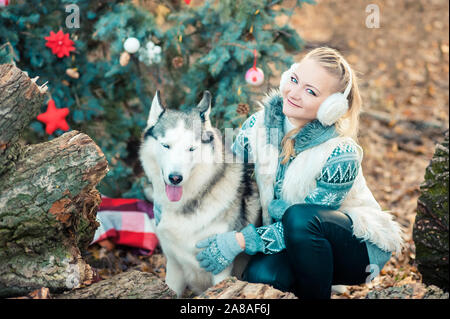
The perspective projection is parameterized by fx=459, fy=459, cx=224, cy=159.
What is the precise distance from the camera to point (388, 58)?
685 cm

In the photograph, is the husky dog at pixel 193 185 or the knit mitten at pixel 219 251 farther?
the knit mitten at pixel 219 251

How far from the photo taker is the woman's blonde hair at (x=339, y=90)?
235cm

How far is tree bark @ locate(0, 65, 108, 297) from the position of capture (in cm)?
227

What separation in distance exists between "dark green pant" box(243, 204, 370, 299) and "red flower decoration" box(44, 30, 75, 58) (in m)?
2.05

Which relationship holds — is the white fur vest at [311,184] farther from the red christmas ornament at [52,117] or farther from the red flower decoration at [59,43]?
the red flower decoration at [59,43]

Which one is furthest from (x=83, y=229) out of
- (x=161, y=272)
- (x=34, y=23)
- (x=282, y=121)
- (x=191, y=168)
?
(x=34, y=23)

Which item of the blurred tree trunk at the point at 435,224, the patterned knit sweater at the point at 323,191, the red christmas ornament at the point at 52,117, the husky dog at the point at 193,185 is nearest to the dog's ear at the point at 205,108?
the husky dog at the point at 193,185

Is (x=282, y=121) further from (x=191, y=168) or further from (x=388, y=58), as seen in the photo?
(x=388, y=58)

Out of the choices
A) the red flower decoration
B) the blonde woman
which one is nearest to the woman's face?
the blonde woman

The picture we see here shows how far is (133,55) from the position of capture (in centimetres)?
372

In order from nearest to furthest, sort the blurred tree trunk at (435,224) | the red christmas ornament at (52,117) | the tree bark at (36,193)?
1. the tree bark at (36,193)
2. the blurred tree trunk at (435,224)
3. the red christmas ornament at (52,117)

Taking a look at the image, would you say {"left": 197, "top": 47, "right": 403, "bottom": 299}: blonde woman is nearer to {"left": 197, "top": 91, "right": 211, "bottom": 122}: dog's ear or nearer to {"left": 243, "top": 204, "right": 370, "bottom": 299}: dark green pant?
{"left": 243, "top": 204, "right": 370, "bottom": 299}: dark green pant

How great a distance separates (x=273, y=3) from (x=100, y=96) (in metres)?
1.65

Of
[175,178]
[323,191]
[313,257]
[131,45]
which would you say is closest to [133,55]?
[131,45]
